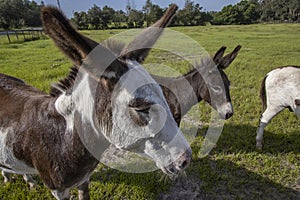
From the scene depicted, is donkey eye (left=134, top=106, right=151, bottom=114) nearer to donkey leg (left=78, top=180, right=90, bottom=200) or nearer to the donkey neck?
donkey leg (left=78, top=180, right=90, bottom=200)

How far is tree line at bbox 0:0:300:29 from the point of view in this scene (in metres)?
37.6

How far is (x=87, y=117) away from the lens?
149 cm

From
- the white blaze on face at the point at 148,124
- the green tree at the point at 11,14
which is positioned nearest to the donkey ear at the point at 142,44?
the white blaze on face at the point at 148,124

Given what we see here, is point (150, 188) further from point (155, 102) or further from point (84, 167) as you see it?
point (155, 102)

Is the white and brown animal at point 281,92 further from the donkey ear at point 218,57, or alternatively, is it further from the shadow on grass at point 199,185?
the donkey ear at point 218,57

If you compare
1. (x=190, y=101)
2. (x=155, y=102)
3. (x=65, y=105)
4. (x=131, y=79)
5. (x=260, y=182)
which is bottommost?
(x=260, y=182)

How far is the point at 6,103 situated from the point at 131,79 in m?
1.53

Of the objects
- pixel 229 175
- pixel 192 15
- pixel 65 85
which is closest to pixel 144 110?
pixel 65 85

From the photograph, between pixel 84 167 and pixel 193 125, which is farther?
pixel 193 125

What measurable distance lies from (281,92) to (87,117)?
3672 mm

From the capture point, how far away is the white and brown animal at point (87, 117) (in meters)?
1.25

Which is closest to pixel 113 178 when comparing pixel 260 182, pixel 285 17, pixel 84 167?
pixel 84 167

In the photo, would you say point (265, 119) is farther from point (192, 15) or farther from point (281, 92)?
point (192, 15)

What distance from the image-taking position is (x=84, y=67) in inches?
48.7
